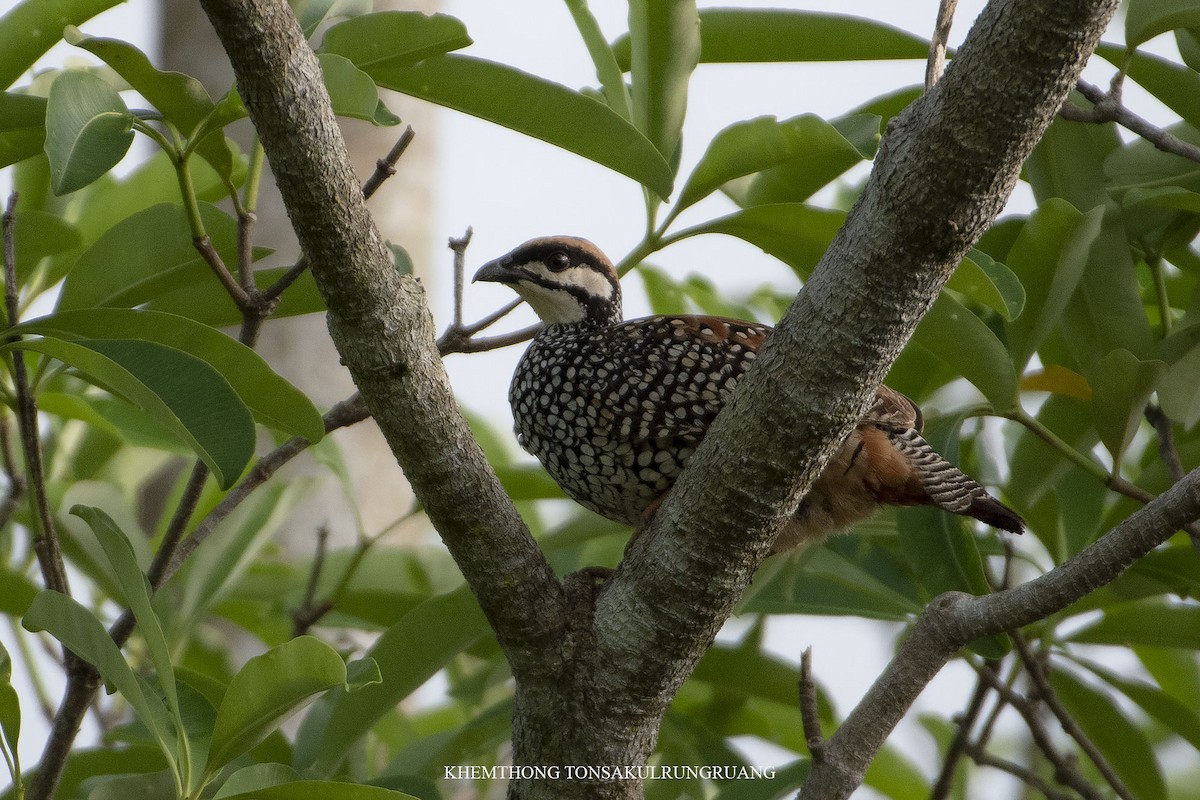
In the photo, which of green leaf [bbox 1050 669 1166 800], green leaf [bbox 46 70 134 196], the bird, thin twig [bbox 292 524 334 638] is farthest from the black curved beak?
green leaf [bbox 1050 669 1166 800]

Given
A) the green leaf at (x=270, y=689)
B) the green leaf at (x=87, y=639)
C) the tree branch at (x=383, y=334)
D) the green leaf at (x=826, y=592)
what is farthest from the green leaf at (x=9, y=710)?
the green leaf at (x=826, y=592)

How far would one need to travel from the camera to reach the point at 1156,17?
2.43 metres

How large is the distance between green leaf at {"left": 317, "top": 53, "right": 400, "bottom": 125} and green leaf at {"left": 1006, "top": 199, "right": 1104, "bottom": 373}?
4.37 ft

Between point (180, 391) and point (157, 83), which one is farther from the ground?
point (157, 83)

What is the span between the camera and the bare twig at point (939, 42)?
2.07 m

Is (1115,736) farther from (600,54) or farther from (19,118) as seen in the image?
(19,118)

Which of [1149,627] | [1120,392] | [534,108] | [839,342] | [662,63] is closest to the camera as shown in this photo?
[839,342]

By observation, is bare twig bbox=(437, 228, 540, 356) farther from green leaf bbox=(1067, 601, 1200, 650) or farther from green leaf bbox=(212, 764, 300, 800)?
green leaf bbox=(1067, 601, 1200, 650)

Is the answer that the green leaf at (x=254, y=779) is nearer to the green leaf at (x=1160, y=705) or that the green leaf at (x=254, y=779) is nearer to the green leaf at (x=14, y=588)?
the green leaf at (x=14, y=588)

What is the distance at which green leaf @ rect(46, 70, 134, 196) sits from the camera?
74.3 inches

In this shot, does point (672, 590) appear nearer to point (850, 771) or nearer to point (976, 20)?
point (850, 771)

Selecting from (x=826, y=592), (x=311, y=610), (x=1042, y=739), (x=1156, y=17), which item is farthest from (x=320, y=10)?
(x=1042, y=739)

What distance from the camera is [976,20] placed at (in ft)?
5.54

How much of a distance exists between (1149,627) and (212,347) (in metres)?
2.30
